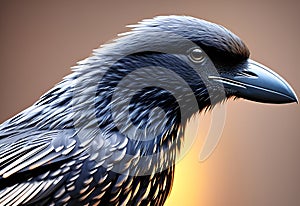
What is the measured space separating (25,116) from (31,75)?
1.01 m

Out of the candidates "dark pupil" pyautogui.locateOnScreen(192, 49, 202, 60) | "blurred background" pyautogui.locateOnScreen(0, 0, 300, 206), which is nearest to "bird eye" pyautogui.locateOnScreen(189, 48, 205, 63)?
"dark pupil" pyautogui.locateOnScreen(192, 49, 202, 60)

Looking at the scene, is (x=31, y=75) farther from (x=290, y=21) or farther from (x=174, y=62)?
(x=174, y=62)

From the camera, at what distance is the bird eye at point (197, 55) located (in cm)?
60

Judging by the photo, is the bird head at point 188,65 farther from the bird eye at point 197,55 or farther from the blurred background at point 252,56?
the blurred background at point 252,56

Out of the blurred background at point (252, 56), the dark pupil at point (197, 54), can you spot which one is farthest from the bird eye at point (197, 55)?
the blurred background at point (252, 56)

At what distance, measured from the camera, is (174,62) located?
23.9 inches

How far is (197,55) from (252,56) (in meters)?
1.08

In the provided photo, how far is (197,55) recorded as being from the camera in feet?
1.99

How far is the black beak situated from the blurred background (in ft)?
3.30

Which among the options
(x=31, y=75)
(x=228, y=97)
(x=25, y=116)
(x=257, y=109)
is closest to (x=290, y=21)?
(x=257, y=109)

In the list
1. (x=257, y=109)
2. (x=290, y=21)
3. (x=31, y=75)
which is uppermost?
(x=290, y=21)

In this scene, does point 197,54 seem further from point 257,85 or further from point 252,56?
point 252,56

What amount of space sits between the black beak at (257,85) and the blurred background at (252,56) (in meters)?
1.00

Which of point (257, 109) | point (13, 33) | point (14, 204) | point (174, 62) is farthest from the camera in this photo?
point (257, 109)
